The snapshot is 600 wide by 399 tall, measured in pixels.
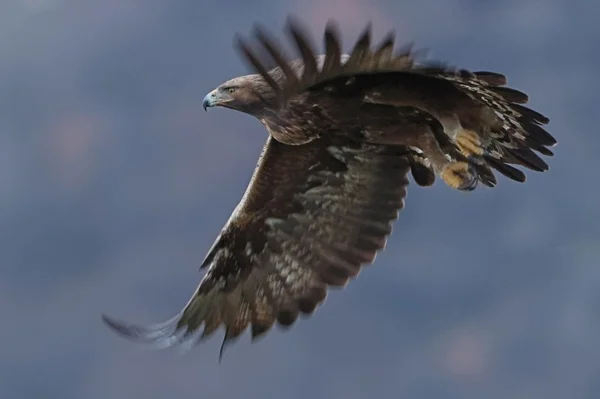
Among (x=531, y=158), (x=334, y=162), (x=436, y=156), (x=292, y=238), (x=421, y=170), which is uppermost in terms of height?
(x=531, y=158)

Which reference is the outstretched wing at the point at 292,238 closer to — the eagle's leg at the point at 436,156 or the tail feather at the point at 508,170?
the eagle's leg at the point at 436,156

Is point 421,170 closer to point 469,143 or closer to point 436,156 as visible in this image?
point 436,156

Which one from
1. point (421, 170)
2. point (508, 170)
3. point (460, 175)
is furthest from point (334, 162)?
point (508, 170)

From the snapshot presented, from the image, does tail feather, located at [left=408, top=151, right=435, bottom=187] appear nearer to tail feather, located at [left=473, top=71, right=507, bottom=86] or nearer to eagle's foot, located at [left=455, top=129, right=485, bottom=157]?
eagle's foot, located at [left=455, top=129, right=485, bottom=157]

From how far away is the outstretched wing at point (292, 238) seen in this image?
1145cm

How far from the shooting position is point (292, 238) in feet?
38.9

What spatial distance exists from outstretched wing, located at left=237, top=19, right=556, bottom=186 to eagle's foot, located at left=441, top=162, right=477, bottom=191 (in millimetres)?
140

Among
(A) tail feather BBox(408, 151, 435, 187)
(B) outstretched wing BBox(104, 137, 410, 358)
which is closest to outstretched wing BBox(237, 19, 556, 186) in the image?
(A) tail feather BBox(408, 151, 435, 187)

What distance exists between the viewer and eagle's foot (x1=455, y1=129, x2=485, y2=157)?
35.0ft

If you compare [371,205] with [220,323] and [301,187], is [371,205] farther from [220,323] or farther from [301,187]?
[220,323]

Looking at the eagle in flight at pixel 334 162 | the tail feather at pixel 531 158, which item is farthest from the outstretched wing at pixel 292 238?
the tail feather at pixel 531 158

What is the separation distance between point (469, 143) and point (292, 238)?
194cm

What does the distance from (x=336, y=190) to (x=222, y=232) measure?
1.05 meters

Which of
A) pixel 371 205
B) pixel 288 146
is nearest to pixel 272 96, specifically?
pixel 288 146
